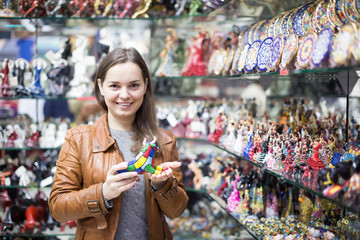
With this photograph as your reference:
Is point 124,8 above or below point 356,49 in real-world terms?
above

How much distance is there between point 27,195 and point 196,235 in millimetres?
1584

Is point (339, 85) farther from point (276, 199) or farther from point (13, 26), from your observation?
point (13, 26)

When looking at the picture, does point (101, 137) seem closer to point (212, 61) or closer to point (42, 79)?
point (212, 61)

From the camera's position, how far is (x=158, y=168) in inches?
72.1

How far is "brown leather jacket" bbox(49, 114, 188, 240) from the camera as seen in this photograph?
1845 mm

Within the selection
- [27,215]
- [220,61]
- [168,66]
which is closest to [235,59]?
[220,61]

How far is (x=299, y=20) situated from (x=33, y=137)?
246cm

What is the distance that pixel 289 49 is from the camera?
2.00m

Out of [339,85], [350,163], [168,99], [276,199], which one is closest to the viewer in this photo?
[350,163]

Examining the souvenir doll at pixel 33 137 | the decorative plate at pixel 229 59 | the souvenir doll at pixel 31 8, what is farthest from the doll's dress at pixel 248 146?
the souvenir doll at pixel 31 8

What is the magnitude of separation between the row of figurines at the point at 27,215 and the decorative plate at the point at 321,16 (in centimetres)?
252

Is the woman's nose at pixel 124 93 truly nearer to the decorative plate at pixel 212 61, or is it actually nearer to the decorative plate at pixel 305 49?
the decorative plate at pixel 305 49

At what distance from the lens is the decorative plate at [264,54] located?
2278 millimetres

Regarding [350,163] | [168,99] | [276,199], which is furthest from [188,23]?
[350,163]
